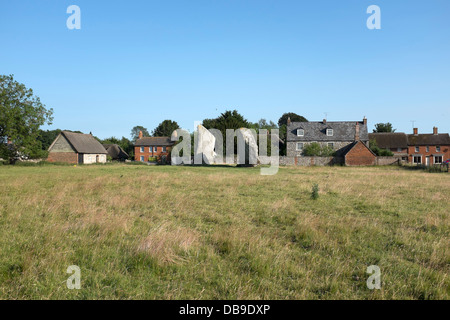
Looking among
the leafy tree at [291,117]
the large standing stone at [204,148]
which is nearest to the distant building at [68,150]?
the large standing stone at [204,148]

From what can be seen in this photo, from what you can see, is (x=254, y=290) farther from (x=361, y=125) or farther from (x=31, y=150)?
(x=361, y=125)

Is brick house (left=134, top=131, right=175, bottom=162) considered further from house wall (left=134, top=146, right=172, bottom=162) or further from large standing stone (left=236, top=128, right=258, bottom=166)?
large standing stone (left=236, top=128, right=258, bottom=166)

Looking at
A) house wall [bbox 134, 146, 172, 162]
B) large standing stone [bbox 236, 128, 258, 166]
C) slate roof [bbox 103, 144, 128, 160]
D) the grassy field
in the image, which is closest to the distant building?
house wall [bbox 134, 146, 172, 162]

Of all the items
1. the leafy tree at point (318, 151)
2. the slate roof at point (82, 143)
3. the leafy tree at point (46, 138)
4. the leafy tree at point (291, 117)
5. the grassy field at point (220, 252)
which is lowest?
the grassy field at point (220, 252)

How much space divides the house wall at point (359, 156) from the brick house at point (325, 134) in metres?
12.4

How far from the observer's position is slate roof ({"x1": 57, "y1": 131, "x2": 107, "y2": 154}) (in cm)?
6084

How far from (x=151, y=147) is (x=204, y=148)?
32.7 meters

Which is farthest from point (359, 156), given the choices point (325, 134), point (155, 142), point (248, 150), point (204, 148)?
point (155, 142)

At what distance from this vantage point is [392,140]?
74750mm

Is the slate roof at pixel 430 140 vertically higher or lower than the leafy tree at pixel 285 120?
lower

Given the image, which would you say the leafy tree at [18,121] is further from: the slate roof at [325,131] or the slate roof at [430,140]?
the slate roof at [430,140]

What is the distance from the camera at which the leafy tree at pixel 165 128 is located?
10427 cm
